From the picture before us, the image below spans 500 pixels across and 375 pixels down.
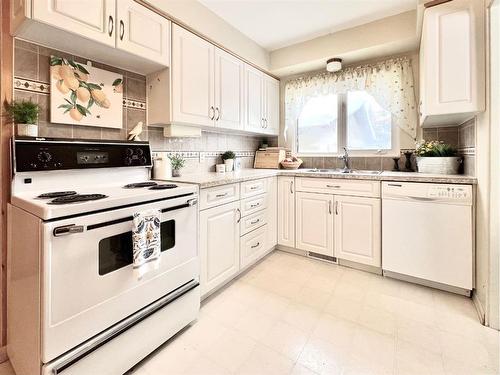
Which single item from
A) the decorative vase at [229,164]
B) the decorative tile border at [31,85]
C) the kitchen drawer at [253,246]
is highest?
the decorative tile border at [31,85]

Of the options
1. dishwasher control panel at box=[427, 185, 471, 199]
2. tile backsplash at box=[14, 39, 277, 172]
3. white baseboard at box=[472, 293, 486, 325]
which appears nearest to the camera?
tile backsplash at box=[14, 39, 277, 172]

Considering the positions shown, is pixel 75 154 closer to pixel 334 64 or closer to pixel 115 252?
pixel 115 252

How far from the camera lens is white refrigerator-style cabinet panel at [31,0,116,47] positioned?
1.32 metres

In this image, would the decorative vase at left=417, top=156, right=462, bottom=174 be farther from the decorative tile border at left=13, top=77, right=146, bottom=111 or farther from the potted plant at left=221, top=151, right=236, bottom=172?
the decorative tile border at left=13, top=77, right=146, bottom=111

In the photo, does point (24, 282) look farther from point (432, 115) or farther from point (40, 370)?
point (432, 115)

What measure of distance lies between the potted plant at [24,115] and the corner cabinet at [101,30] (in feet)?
1.30

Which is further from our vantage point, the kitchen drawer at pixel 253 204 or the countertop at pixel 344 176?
the kitchen drawer at pixel 253 204

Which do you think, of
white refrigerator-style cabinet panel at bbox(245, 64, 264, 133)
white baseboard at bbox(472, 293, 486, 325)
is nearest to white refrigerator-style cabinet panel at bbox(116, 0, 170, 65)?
white refrigerator-style cabinet panel at bbox(245, 64, 264, 133)

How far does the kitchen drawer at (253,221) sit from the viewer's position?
233 cm

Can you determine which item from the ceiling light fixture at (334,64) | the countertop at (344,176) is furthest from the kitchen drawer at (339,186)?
the ceiling light fixture at (334,64)

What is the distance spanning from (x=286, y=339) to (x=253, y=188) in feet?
4.21

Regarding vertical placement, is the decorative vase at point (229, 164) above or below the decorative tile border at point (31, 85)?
below

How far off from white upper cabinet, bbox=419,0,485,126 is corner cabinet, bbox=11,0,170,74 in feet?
6.48

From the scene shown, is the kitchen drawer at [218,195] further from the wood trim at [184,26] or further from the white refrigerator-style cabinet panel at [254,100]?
the wood trim at [184,26]
